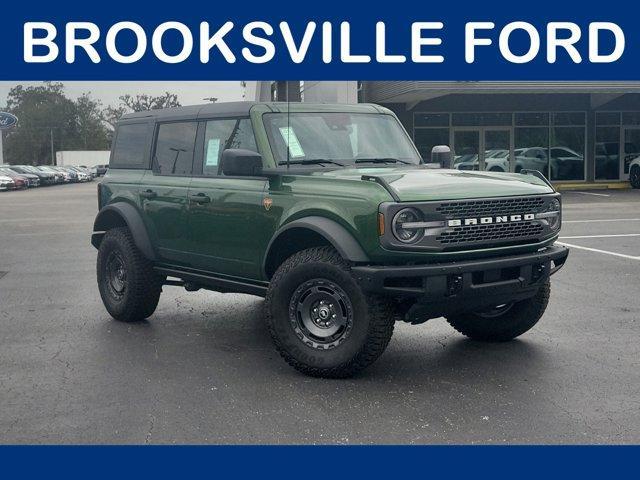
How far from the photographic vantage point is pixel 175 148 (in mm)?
7973

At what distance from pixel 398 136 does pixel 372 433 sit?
3426mm

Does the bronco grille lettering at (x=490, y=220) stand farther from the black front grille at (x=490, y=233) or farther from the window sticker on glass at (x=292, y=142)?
the window sticker on glass at (x=292, y=142)

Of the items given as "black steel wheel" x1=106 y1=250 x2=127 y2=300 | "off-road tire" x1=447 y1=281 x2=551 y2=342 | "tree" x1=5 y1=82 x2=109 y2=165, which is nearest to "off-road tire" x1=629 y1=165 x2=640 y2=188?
"off-road tire" x1=447 y1=281 x2=551 y2=342

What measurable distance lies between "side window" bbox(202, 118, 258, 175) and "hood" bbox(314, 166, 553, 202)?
800 millimetres

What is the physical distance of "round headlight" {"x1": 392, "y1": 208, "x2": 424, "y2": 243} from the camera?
5.80 meters

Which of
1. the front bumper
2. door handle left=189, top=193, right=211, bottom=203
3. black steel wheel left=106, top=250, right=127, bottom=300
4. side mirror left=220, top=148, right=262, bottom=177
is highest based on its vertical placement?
side mirror left=220, top=148, right=262, bottom=177

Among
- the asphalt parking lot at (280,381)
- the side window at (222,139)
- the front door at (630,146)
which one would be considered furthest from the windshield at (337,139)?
the front door at (630,146)

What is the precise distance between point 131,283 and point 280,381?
8.35ft

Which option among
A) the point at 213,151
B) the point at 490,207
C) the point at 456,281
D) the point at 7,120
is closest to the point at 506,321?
the point at 490,207

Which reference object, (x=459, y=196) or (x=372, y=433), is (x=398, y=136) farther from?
(x=372, y=433)

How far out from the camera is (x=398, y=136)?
25.2 ft

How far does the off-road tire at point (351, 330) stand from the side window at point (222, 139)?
1.31 metres

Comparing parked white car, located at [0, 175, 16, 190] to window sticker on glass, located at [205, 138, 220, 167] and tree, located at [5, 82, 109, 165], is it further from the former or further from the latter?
tree, located at [5, 82, 109, 165]

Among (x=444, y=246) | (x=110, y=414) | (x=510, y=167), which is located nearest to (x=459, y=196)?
(x=444, y=246)
